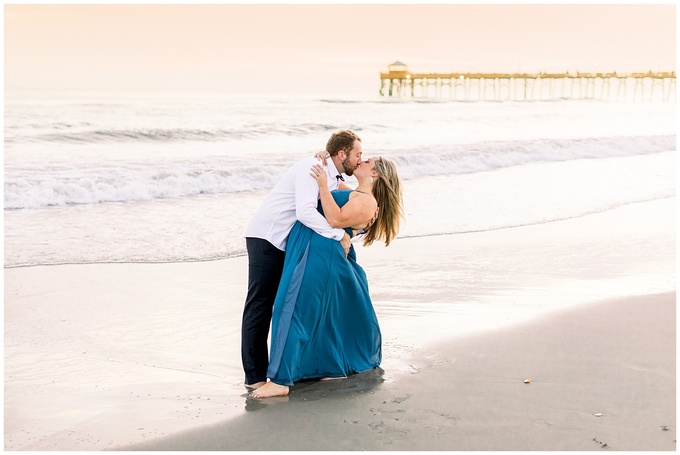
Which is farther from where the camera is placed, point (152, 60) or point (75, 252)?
point (152, 60)

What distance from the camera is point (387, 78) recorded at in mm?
68000

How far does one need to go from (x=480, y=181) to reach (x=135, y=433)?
1304cm

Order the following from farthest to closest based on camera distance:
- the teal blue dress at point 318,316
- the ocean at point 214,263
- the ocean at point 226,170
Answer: the ocean at point 226,170 < the teal blue dress at point 318,316 < the ocean at point 214,263

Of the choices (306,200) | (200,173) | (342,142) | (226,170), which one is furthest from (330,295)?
(226,170)

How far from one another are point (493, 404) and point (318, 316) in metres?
1.12

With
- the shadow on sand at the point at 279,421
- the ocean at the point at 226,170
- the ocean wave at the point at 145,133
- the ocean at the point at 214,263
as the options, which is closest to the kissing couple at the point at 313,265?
the shadow on sand at the point at 279,421

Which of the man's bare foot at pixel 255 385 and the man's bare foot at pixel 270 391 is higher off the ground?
the man's bare foot at pixel 270 391

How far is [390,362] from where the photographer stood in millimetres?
5246

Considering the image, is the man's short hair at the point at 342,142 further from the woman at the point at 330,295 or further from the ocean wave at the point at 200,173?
the ocean wave at the point at 200,173

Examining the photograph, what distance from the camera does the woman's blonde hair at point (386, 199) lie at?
4957 mm

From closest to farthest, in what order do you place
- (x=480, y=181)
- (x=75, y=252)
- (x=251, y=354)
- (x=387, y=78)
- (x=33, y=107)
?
(x=251, y=354)
(x=75, y=252)
(x=480, y=181)
(x=33, y=107)
(x=387, y=78)

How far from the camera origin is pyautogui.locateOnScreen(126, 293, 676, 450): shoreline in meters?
3.92

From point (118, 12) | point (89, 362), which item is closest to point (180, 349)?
point (89, 362)

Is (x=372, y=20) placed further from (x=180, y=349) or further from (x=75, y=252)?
(x=180, y=349)
